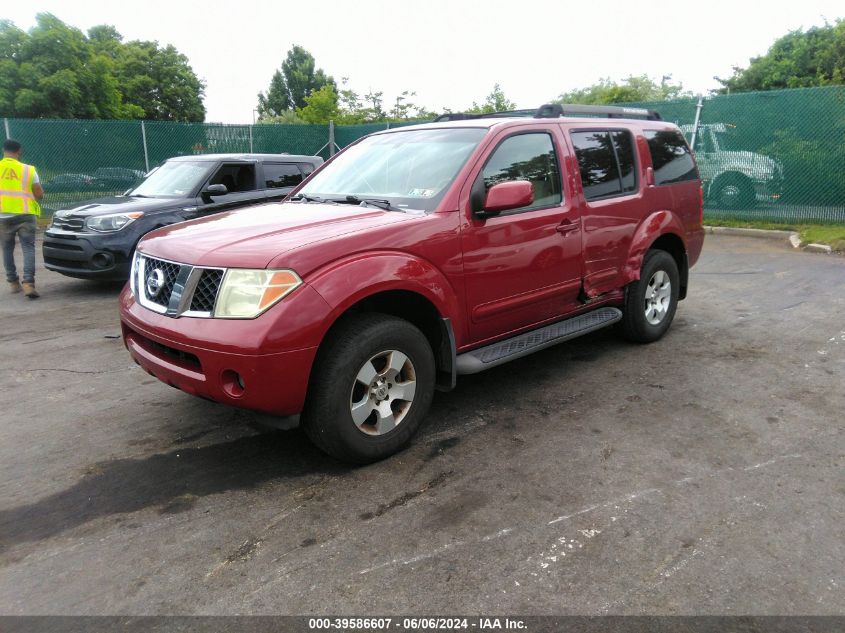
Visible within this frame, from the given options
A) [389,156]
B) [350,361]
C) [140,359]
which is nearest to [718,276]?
[389,156]

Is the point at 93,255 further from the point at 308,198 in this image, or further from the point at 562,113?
the point at 562,113

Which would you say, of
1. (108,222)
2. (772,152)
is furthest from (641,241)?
(772,152)

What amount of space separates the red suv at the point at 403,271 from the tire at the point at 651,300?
0.03m

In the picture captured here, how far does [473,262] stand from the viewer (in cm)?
393

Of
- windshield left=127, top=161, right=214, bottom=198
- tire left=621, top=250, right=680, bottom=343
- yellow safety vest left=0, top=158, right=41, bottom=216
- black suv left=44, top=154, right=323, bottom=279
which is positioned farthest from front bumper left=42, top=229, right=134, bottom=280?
tire left=621, top=250, right=680, bottom=343

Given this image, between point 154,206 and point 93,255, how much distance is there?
94 cm

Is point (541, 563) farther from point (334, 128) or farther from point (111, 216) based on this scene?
point (334, 128)

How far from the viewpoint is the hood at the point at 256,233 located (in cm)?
324

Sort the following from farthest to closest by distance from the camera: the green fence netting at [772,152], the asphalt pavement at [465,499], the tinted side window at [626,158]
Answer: the green fence netting at [772,152] → the tinted side window at [626,158] → the asphalt pavement at [465,499]

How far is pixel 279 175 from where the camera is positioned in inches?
356

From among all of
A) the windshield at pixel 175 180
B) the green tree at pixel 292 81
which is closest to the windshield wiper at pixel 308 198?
the windshield at pixel 175 180

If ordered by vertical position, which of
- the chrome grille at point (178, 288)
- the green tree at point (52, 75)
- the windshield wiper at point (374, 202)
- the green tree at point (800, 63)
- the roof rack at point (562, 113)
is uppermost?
the green tree at point (52, 75)

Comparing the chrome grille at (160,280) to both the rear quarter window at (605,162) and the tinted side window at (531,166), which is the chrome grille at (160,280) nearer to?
Result: the tinted side window at (531,166)

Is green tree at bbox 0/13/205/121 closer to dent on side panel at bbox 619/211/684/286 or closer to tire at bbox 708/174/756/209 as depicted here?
tire at bbox 708/174/756/209
